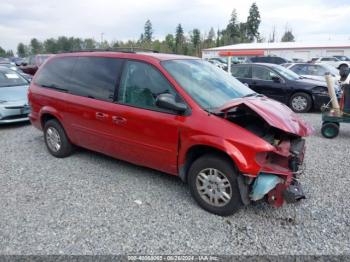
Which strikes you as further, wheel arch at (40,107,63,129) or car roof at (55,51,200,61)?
wheel arch at (40,107,63,129)

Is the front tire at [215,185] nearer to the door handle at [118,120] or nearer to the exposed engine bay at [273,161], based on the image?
the exposed engine bay at [273,161]

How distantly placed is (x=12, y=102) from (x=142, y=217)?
5.86 m

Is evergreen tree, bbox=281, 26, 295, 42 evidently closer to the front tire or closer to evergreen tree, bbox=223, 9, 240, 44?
evergreen tree, bbox=223, 9, 240, 44

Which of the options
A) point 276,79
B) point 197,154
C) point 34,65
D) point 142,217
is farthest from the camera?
point 34,65

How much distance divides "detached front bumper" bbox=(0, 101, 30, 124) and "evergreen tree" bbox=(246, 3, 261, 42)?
8632 cm

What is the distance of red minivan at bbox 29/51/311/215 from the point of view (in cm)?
337

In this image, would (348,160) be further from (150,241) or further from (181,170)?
(150,241)

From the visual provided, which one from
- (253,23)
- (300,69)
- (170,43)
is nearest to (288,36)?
(253,23)

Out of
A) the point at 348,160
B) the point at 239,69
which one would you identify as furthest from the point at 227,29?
the point at 348,160

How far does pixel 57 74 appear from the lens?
533cm

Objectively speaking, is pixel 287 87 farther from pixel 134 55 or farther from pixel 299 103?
pixel 134 55

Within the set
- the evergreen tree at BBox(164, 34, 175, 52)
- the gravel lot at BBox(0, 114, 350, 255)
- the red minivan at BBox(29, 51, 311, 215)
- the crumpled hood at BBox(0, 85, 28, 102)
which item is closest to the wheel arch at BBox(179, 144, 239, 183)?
the red minivan at BBox(29, 51, 311, 215)

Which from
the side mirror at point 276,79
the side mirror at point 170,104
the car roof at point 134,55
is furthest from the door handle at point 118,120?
the side mirror at point 276,79

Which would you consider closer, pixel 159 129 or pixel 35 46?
pixel 159 129
